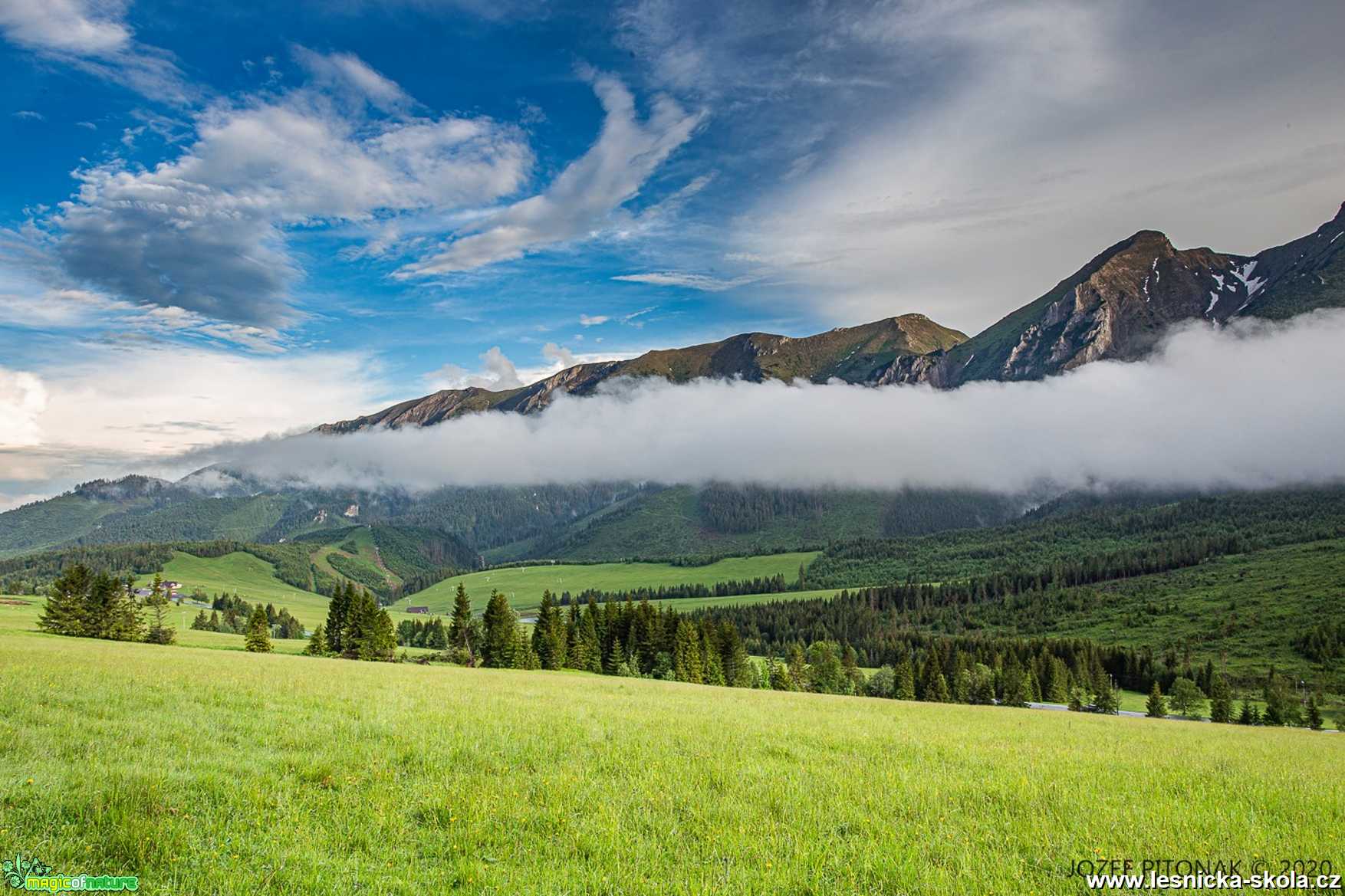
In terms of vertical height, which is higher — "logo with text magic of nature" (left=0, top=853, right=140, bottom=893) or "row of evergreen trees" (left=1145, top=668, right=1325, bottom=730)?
"logo with text magic of nature" (left=0, top=853, right=140, bottom=893)

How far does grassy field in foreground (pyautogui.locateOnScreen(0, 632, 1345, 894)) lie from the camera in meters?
7.07

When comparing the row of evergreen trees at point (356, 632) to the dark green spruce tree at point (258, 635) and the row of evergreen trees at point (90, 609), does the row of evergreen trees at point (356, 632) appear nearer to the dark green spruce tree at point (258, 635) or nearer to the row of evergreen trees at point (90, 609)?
the dark green spruce tree at point (258, 635)

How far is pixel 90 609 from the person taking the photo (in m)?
75.2

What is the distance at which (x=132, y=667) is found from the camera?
22.4 m

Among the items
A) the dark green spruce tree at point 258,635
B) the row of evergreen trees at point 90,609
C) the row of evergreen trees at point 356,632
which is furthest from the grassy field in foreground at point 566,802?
the row of evergreen trees at point 90,609

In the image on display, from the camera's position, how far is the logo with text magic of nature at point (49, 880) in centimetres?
607

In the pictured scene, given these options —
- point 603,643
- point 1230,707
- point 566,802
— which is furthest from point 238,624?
point 1230,707

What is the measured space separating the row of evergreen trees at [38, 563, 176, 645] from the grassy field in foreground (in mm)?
79194

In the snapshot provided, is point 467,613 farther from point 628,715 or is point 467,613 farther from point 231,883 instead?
point 231,883

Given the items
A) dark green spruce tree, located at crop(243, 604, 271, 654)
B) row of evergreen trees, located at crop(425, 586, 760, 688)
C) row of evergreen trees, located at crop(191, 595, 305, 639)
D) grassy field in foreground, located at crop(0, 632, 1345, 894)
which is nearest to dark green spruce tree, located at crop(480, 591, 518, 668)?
row of evergreen trees, located at crop(425, 586, 760, 688)

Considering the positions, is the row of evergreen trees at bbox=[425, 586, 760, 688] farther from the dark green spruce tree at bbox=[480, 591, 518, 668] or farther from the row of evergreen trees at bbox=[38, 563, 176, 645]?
the row of evergreen trees at bbox=[38, 563, 176, 645]

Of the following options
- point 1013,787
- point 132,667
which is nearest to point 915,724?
point 1013,787

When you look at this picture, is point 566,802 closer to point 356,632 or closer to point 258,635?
point 356,632

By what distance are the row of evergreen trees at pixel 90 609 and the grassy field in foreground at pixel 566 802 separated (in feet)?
260
